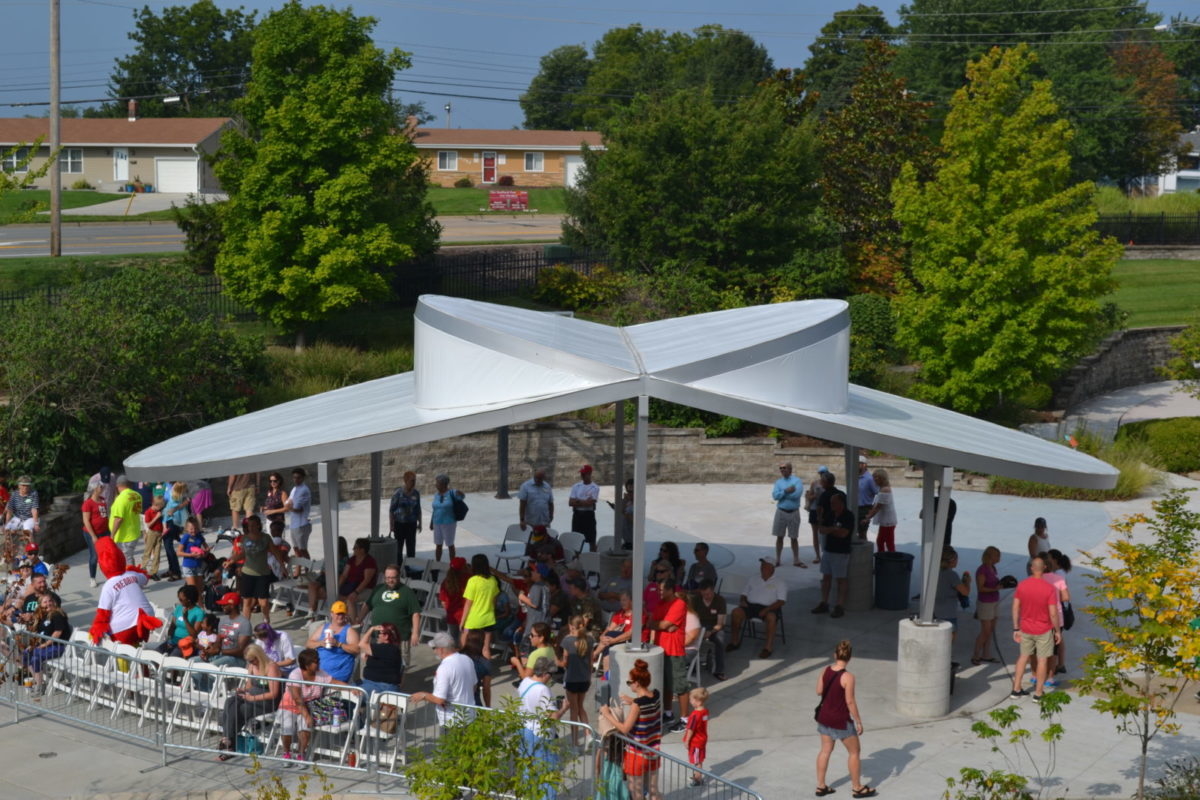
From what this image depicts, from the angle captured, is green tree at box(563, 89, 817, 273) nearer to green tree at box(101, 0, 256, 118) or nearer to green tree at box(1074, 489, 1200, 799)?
green tree at box(1074, 489, 1200, 799)

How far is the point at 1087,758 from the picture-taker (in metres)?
12.8

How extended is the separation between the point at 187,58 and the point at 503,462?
74.1 metres

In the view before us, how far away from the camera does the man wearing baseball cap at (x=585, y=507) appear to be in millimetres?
20000

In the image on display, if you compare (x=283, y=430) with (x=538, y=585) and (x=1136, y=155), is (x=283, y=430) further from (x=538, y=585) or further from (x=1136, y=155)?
(x=1136, y=155)

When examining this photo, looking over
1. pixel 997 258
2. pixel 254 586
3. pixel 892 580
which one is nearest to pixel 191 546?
pixel 254 586

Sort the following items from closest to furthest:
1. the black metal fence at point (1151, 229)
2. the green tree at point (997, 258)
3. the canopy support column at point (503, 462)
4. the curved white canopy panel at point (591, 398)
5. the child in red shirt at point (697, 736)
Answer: the child in red shirt at point (697, 736), the curved white canopy panel at point (591, 398), the canopy support column at point (503, 462), the green tree at point (997, 258), the black metal fence at point (1151, 229)

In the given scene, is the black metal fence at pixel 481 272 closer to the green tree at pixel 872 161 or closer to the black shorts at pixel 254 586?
the green tree at pixel 872 161

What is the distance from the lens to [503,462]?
80.6 ft

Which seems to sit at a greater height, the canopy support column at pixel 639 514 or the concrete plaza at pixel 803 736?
the canopy support column at pixel 639 514

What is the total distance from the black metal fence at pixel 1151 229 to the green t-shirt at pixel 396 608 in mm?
47141

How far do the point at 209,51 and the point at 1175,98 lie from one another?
203ft

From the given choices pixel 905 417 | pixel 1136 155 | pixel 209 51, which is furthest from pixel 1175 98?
pixel 905 417

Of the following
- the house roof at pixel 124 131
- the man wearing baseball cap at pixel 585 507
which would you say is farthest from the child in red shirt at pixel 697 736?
the house roof at pixel 124 131

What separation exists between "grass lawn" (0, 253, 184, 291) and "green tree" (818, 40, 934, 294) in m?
18.2
